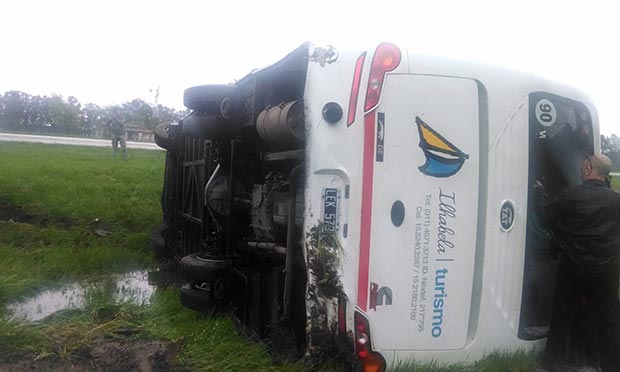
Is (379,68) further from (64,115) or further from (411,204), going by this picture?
(64,115)

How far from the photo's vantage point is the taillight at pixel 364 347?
2.83 meters

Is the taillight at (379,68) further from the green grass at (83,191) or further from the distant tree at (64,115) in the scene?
the distant tree at (64,115)

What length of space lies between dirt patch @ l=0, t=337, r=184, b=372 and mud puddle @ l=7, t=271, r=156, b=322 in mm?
719

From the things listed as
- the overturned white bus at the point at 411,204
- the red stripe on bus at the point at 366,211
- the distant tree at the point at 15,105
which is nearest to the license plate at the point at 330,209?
the overturned white bus at the point at 411,204

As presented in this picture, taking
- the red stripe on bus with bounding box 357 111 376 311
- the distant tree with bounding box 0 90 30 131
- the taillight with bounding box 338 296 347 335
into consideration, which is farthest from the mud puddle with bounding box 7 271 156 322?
the distant tree with bounding box 0 90 30 131

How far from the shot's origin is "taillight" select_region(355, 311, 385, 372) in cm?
283

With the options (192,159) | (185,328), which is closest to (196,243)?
(192,159)

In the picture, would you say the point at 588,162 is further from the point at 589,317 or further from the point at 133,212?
the point at 133,212

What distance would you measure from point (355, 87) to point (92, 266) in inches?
167

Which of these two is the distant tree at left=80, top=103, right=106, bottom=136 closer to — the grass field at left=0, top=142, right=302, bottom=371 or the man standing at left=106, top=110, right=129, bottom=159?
the man standing at left=106, top=110, right=129, bottom=159

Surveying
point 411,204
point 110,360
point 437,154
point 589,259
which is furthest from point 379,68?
point 110,360

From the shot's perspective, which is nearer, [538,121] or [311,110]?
[311,110]

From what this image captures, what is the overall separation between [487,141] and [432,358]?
1.27 metres

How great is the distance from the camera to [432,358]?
3.00m
